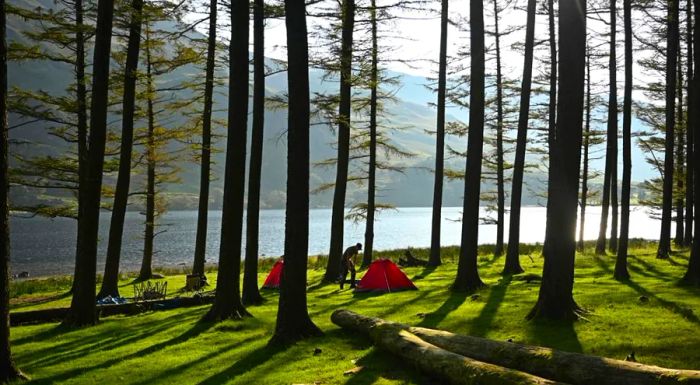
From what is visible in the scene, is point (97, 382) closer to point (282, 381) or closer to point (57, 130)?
point (282, 381)

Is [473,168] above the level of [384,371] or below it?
above

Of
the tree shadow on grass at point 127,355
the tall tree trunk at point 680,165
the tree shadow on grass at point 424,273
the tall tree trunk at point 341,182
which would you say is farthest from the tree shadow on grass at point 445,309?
the tall tree trunk at point 680,165

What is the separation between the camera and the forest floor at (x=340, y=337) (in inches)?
296

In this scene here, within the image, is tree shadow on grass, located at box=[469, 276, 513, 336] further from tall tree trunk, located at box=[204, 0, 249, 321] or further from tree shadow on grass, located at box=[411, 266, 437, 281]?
tall tree trunk, located at box=[204, 0, 249, 321]

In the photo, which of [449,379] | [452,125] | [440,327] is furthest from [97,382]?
[452,125]

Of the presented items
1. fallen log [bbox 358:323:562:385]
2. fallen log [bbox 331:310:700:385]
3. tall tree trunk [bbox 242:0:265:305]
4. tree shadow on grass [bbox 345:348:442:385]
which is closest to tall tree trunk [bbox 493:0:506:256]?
tall tree trunk [bbox 242:0:265:305]

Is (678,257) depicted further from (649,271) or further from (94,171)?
(94,171)

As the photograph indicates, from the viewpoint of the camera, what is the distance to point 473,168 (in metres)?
14.5

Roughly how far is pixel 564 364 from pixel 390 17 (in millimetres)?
14174

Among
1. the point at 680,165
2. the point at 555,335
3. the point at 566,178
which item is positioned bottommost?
the point at 555,335

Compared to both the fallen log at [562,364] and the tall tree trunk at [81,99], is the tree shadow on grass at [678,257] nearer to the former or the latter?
the fallen log at [562,364]

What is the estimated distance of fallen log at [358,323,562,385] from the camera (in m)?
5.50

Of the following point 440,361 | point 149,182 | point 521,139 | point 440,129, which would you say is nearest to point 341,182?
point 440,129

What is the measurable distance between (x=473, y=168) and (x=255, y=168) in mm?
5944
